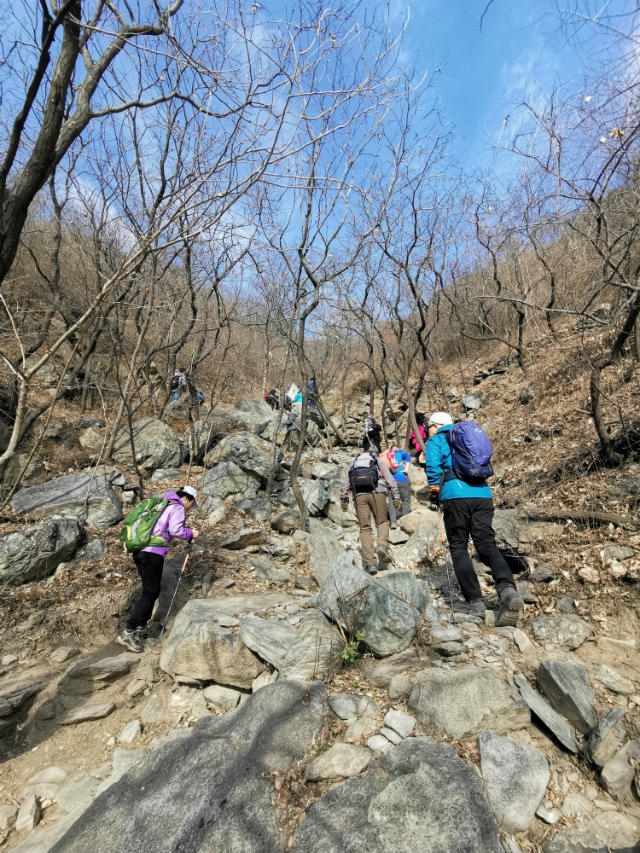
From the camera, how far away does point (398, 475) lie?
795 centimetres

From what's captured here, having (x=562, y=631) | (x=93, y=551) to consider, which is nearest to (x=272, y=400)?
(x=93, y=551)

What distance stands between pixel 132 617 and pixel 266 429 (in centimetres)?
917

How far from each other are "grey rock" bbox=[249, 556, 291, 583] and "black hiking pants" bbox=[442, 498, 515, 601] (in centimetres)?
311

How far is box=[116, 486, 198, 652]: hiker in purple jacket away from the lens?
14.8 ft

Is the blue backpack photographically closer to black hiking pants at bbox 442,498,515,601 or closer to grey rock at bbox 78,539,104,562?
black hiking pants at bbox 442,498,515,601

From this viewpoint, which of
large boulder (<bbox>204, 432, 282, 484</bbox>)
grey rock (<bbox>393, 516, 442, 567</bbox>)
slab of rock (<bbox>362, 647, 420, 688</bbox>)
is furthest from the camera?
large boulder (<bbox>204, 432, 282, 484</bbox>)

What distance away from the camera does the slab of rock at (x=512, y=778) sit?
201cm

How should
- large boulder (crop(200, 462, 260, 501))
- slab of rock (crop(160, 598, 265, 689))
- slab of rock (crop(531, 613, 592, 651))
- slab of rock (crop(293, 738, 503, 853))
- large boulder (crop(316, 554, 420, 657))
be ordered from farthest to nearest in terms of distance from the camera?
large boulder (crop(200, 462, 260, 501)), slab of rock (crop(160, 598, 265, 689)), large boulder (crop(316, 554, 420, 657)), slab of rock (crop(531, 613, 592, 651)), slab of rock (crop(293, 738, 503, 853))

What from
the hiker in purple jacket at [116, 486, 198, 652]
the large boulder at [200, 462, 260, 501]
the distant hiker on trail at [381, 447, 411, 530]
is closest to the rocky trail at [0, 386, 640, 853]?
the hiker in purple jacket at [116, 486, 198, 652]

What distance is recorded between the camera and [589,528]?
4.59 metres

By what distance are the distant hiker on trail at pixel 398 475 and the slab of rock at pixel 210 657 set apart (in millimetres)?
4264

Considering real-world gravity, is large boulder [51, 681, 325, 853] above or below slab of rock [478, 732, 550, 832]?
above

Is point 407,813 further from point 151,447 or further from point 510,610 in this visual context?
point 151,447

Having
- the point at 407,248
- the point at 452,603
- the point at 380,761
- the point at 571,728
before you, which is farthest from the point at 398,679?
the point at 407,248
